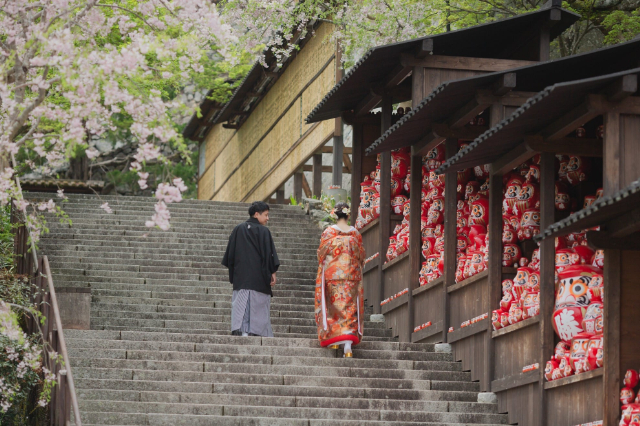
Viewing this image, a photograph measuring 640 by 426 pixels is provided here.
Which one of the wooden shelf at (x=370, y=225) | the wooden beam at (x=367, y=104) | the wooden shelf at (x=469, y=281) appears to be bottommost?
the wooden shelf at (x=469, y=281)

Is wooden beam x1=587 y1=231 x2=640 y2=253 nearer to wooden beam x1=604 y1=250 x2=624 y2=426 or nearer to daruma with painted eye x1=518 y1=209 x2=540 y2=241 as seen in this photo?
wooden beam x1=604 y1=250 x2=624 y2=426

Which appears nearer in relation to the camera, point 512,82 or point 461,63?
point 512,82

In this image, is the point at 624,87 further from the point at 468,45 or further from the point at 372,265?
the point at 372,265

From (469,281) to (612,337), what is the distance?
2.81 metres

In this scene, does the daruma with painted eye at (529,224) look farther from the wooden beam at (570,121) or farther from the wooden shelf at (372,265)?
the wooden shelf at (372,265)

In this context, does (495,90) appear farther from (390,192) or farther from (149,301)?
(149,301)

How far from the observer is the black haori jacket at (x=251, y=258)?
11.4 meters

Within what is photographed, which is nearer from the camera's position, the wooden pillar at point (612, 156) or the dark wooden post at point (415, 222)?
the wooden pillar at point (612, 156)

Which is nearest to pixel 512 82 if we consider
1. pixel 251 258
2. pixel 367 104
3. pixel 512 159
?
pixel 512 159

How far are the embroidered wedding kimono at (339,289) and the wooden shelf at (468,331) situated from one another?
1.08 metres

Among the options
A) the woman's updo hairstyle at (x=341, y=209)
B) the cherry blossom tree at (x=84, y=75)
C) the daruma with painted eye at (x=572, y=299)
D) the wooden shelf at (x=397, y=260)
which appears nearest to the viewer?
the cherry blossom tree at (x=84, y=75)

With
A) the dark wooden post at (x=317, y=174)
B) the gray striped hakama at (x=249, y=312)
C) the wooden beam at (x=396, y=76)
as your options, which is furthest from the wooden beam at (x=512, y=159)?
the dark wooden post at (x=317, y=174)

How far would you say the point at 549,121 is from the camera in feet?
30.5

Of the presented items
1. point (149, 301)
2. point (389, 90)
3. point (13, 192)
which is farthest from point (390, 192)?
point (13, 192)
